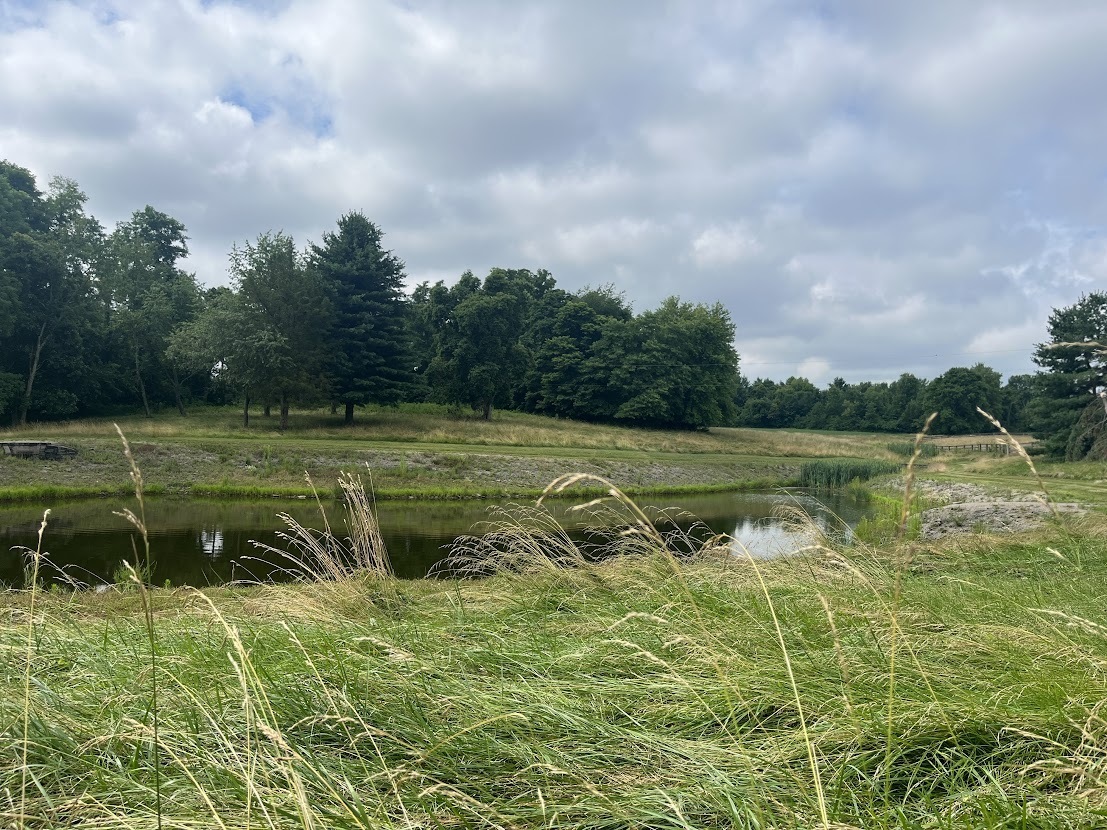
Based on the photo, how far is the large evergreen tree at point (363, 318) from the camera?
36062mm

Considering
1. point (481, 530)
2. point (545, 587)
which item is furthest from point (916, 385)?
point (545, 587)

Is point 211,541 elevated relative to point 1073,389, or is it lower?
lower

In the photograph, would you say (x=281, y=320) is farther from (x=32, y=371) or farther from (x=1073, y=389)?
(x=1073, y=389)

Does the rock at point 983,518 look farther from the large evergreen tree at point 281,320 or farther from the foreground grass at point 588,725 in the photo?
the large evergreen tree at point 281,320

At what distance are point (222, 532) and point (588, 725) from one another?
14.1 meters

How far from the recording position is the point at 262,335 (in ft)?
103

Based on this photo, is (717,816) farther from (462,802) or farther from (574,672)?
(574,672)

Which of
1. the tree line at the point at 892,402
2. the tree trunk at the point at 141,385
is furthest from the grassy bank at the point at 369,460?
the tree line at the point at 892,402

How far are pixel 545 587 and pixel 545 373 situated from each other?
49323mm

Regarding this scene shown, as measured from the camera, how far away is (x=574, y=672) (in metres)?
2.84

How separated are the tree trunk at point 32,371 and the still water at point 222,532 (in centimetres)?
1954

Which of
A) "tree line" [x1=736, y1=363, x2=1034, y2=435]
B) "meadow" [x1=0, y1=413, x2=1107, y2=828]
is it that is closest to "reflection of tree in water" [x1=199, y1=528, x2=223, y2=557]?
"meadow" [x1=0, y1=413, x2=1107, y2=828]

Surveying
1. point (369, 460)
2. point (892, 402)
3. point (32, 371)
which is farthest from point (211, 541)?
point (892, 402)

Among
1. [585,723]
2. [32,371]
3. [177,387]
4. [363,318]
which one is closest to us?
[585,723]
